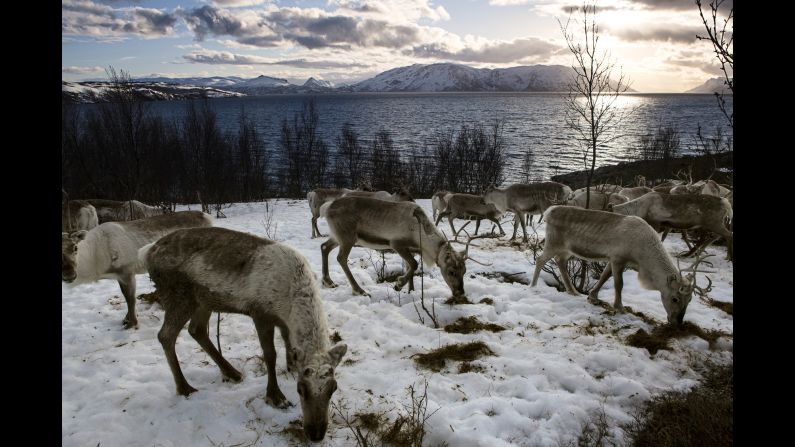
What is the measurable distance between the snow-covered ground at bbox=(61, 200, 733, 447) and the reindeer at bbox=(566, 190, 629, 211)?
18.4 ft

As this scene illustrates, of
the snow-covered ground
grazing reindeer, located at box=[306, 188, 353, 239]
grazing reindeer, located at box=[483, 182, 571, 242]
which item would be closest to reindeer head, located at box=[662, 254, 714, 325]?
the snow-covered ground

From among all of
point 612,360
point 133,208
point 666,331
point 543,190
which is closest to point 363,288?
point 612,360

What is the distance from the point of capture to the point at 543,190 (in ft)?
51.6

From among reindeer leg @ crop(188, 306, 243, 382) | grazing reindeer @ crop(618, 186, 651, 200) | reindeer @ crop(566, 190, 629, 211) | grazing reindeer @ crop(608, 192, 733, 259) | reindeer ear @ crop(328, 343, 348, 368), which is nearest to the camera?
reindeer ear @ crop(328, 343, 348, 368)

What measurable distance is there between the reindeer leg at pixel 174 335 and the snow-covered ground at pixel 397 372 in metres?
0.15

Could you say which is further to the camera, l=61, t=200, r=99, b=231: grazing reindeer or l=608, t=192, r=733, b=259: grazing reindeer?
l=61, t=200, r=99, b=231: grazing reindeer

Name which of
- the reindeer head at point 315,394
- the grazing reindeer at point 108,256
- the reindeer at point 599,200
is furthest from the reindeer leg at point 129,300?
the reindeer at point 599,200

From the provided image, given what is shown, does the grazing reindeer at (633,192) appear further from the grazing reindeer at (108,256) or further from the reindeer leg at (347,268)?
the grazing reindeer at (108,256)

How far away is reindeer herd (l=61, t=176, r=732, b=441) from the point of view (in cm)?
472

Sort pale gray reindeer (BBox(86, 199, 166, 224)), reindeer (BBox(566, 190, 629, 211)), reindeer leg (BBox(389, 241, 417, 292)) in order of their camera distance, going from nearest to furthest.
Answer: reindeer leg (BBox(389, 241, 417, 292)) → reindeer (BBox(566, 190, 629, 211)) → pale gray reindeer (BBox(86, 199, 166, 224))

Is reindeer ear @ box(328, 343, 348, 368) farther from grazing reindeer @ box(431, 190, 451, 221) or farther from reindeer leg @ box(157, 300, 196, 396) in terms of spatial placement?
grazing reindeer @ box(431, 190, 451, 221)

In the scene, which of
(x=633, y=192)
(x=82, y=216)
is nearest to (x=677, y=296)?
(x=633, y=192)
